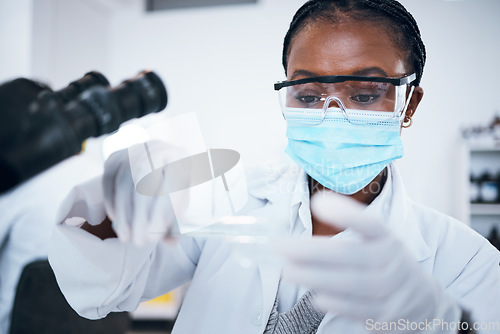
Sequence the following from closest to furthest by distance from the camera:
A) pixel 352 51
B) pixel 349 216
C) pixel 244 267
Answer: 1. pixel 349 216
2. pixel 352 51
3. pixel 244 267

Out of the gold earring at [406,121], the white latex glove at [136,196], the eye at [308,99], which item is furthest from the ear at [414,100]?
the white latex glove at [136,196]

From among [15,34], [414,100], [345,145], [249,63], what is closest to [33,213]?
[15,34]

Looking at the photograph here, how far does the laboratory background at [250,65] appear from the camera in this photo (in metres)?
0.54

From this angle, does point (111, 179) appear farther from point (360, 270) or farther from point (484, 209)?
point (484, 209)

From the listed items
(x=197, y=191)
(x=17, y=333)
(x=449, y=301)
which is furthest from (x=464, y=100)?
(x=17, y=333)

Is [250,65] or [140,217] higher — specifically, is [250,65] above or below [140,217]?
above

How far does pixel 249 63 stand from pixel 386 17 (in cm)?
25

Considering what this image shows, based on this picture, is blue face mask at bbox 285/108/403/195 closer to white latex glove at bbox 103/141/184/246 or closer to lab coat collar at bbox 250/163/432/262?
lab coat collar at bbox 250/163/432/262

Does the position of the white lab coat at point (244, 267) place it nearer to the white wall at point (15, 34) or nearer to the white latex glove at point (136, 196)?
the white latex glove at point (136, 196)

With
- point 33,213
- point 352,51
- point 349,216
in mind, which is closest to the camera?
point 349,216

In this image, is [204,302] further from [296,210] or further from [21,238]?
[21,238]

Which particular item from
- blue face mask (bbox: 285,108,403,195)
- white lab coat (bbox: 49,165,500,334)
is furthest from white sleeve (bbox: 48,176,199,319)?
blue face mask (bbox: 285,108,403,195)

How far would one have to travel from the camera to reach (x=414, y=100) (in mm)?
534

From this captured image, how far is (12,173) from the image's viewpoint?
0.99 ft
